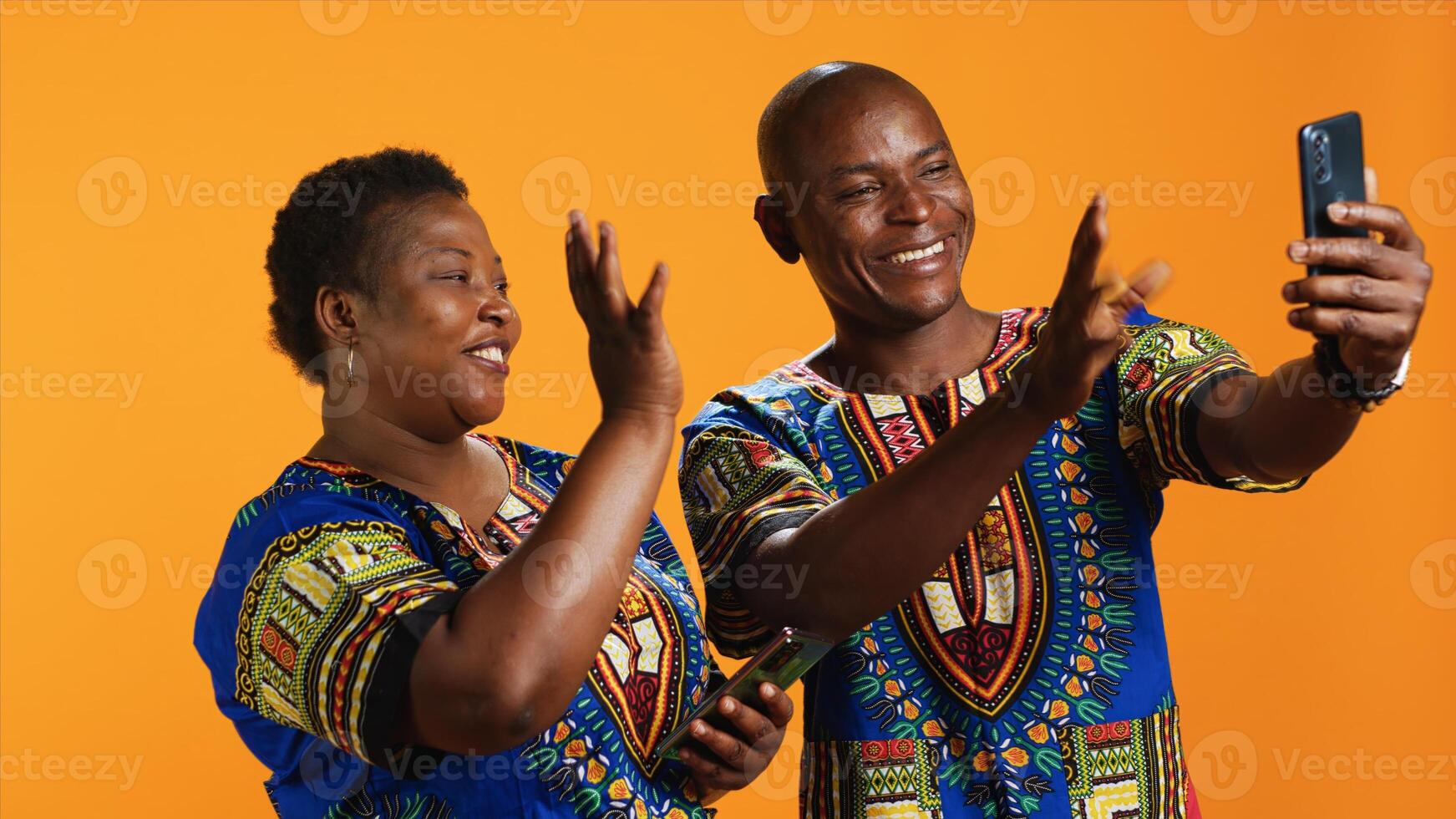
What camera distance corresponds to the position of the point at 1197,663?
3.68m

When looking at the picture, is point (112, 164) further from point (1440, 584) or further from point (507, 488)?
point (1440, 584)

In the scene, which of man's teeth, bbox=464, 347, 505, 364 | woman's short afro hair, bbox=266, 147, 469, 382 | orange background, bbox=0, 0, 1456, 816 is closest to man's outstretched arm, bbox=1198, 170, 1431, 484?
man's teeth, bbox=464, 347, 505, 364

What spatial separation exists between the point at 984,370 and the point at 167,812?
7.81 ft

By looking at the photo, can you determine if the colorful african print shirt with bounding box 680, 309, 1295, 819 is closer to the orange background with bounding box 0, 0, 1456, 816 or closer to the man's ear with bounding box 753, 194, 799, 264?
the man's ear with bounding box 753, 194, 799, 264

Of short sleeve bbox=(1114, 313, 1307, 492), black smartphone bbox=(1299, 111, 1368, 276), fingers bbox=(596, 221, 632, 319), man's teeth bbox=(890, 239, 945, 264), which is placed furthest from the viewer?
man's teeth bbox=(890, 239, 945, 264)

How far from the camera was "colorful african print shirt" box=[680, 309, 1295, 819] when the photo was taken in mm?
1766

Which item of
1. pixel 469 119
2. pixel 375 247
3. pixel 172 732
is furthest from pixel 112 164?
pixel 375 247

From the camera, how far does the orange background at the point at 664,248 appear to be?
135 inches

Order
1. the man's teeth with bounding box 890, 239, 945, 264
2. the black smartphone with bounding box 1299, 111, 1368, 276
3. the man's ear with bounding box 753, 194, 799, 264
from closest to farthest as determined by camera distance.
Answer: the black smartphone with bounding box 1299, 111, 1368, 276 < the man's teeth with bounding box 890, 239, 945, 264 < the man's ear with bounding box 753, 194, 799, 264

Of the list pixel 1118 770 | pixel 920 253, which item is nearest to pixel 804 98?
pixel 920 253

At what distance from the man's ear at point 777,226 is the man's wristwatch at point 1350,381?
0.74 meters

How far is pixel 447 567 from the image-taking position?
158cm

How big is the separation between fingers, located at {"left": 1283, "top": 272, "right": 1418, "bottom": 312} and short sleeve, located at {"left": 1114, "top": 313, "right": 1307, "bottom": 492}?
33 centimetres

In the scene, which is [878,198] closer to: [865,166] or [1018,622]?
[865,166]
